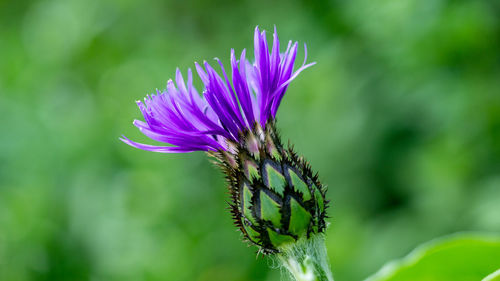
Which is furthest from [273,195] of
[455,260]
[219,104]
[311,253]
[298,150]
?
[298,150]

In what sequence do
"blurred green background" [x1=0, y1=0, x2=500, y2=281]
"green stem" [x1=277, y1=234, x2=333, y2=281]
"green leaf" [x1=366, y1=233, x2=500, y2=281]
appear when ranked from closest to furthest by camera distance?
"green leaf" [x1=366, y1=233, x2=500, y2=281] < "green stem" [x1=277, y1=234, x2=333, y2=281] < "blurred green background" [x1=0, y1=0, x2=500, y2=281]

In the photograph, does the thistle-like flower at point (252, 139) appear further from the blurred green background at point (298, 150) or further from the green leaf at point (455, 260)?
the blurred green background at point (298, 150)

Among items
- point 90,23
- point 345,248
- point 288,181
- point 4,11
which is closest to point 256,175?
point 288,181

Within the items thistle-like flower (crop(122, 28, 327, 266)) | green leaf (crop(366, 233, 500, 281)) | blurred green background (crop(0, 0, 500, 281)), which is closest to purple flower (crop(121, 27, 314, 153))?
thistle-like flower (crop(122, 28, 327, 266))

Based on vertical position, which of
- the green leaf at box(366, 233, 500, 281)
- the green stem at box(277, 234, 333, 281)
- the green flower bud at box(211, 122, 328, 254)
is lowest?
the green leaf at box(366, 233, 500, 281)

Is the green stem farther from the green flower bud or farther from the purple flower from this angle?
the purple flower

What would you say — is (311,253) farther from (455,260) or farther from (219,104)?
(219,104)

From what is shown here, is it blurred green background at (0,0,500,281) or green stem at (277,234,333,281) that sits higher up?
blurred green background at (0,0,500,281)
